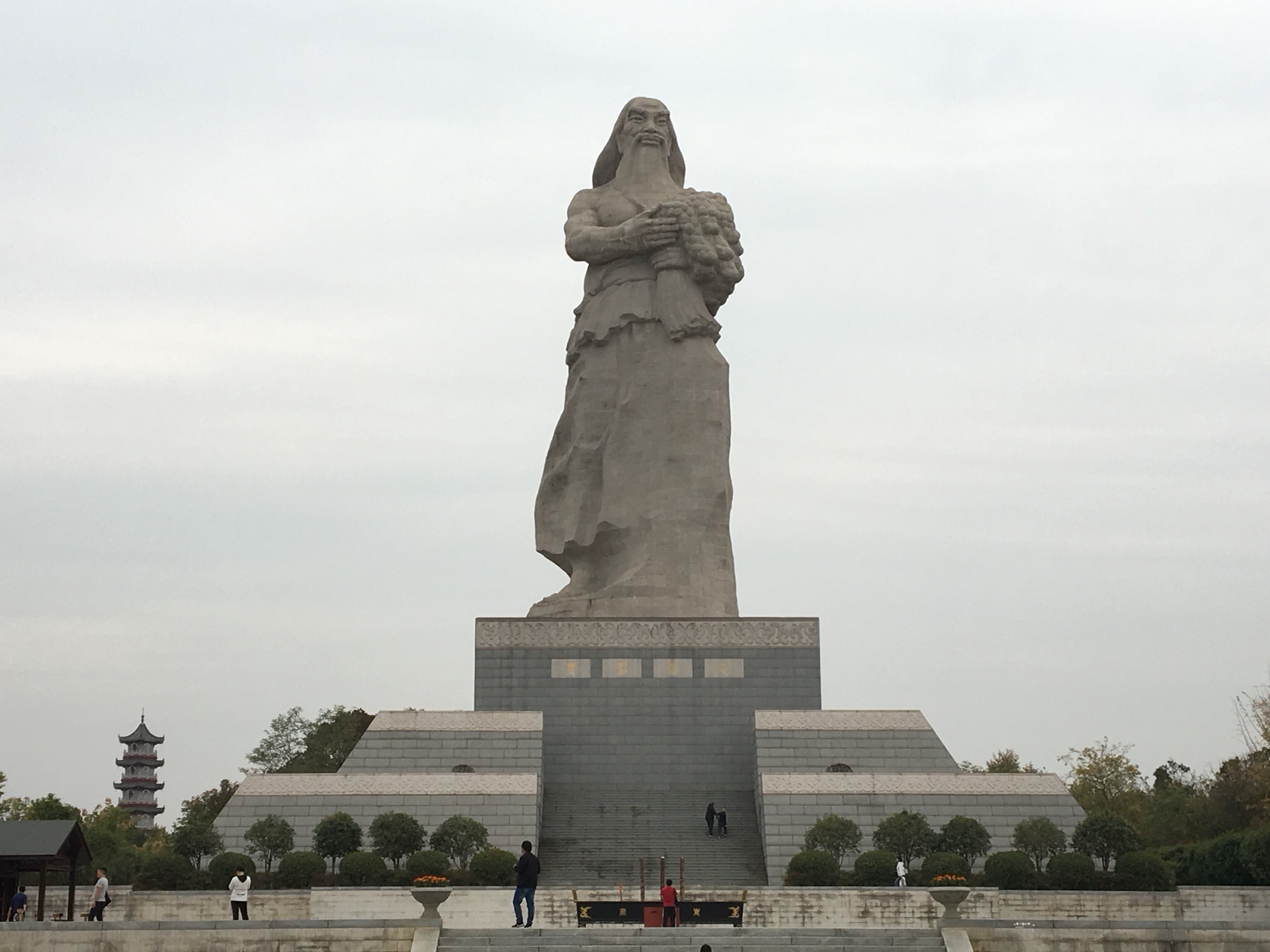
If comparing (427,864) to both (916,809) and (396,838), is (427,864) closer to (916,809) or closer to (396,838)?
(396,838)

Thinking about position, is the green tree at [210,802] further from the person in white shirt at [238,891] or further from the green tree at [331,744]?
the person in white shirt at [238,891]

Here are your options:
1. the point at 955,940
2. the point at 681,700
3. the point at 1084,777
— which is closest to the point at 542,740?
the point at 681,700

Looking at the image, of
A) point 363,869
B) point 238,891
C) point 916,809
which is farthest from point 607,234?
point 238,891

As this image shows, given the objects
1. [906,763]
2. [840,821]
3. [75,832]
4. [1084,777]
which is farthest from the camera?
[1084,777]

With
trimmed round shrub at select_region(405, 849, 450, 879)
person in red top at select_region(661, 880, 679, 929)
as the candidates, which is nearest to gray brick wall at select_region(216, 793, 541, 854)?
trimmed round shrub at select_region(405, 849, 450, 879)

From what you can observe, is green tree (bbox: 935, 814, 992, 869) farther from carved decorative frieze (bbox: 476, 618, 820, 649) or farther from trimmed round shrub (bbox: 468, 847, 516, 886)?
carved decorative frieze (bbox: 476, 618, 820, 649)

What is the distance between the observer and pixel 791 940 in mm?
14648

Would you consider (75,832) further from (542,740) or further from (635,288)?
(635,288)

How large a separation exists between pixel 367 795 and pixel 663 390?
8657 millimetres

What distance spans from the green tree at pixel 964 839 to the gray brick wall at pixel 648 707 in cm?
436

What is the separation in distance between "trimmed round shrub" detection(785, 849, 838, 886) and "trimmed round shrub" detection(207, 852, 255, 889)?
6718 millimetres

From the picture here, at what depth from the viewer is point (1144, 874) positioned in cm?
2028

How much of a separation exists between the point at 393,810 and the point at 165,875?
3.63 meters

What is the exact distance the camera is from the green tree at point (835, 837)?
21.7 meters
